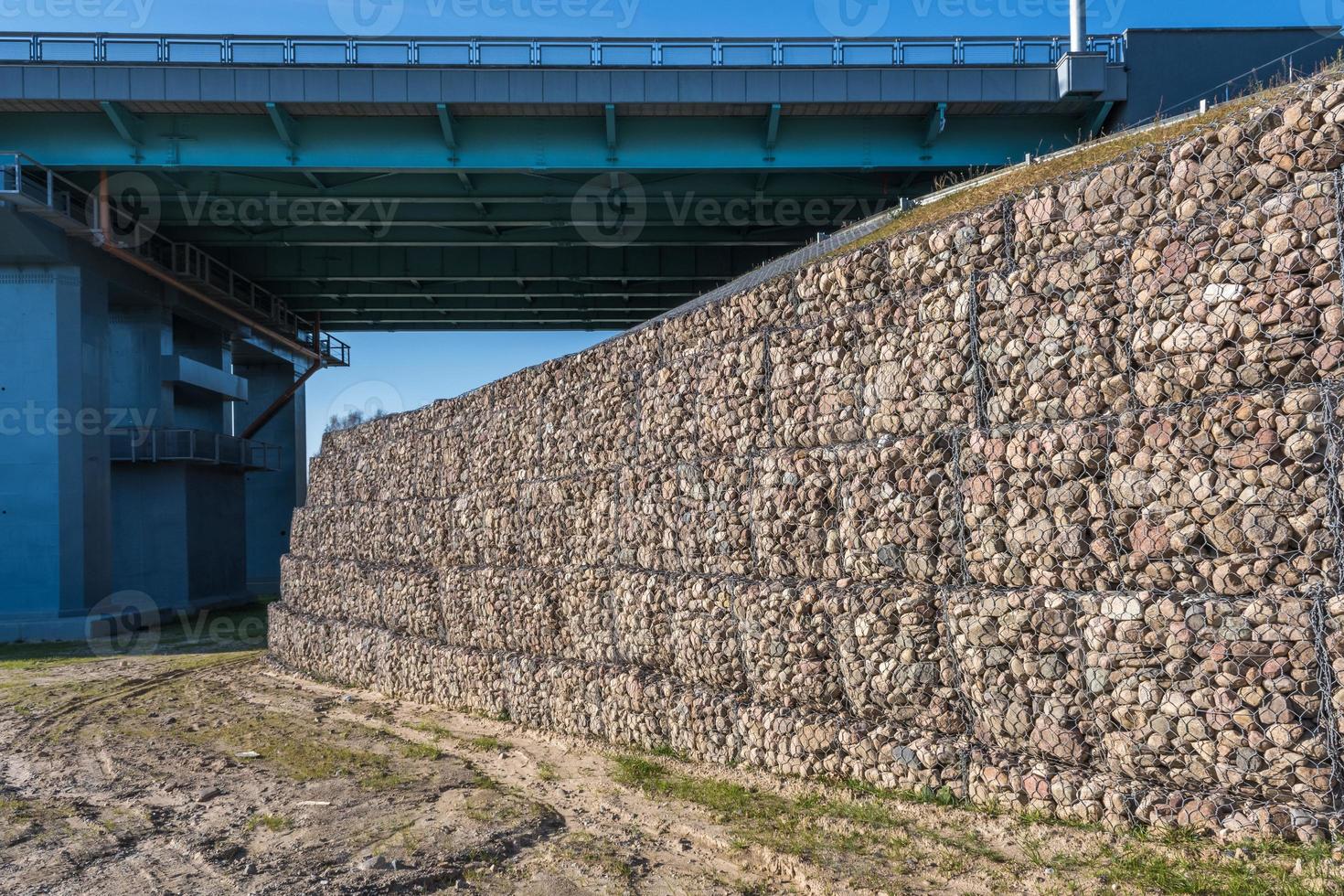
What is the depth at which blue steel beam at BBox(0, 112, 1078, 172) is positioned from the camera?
19.5 metres

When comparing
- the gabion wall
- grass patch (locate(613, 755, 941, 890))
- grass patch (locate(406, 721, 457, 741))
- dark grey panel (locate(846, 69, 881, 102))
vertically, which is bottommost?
Answer: grass patch (locate(406, 721, 457, 741))

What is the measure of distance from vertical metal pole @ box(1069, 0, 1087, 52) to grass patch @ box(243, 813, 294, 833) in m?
18.9

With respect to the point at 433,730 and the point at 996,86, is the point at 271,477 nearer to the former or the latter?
the point at 433,730

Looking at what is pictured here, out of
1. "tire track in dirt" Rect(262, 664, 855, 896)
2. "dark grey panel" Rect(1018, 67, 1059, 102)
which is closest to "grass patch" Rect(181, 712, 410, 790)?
"tire track in dirt" Rect(262, 664, 855, 896)

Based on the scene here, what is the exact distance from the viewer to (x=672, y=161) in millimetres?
19781

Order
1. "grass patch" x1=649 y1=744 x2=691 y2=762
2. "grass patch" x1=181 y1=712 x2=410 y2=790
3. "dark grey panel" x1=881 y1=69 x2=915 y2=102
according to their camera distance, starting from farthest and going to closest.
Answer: "dark grey panel" x1=881 y1=69 x2=915 y2=102
"grass patch" x1=181 y1=712 x2=410 y2=790
"grass patch" x1=649 y1=744 x2=691 y2=762

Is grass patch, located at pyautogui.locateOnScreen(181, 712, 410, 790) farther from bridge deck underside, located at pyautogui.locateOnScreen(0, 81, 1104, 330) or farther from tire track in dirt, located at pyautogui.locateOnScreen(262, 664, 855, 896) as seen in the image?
bridge deck underside, located at pyautogui.locateOnScreen(0, 81, 1104, 330)

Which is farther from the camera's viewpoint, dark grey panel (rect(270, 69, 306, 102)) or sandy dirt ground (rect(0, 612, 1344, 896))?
dark grey panel (rect(270, 69, 306, 102))

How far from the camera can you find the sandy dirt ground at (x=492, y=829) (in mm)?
4629

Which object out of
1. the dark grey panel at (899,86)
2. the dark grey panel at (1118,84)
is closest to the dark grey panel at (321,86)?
Result: the dark grey panel at (899,86)

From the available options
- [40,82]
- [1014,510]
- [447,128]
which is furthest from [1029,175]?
[40,82]

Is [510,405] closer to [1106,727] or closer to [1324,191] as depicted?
[1106,727]

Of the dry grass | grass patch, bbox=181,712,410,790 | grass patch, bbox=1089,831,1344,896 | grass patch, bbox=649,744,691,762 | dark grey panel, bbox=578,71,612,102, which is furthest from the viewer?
dark grey panel, bbox=578,71,612,102

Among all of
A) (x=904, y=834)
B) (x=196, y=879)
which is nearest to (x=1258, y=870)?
(x=904, y=834)
